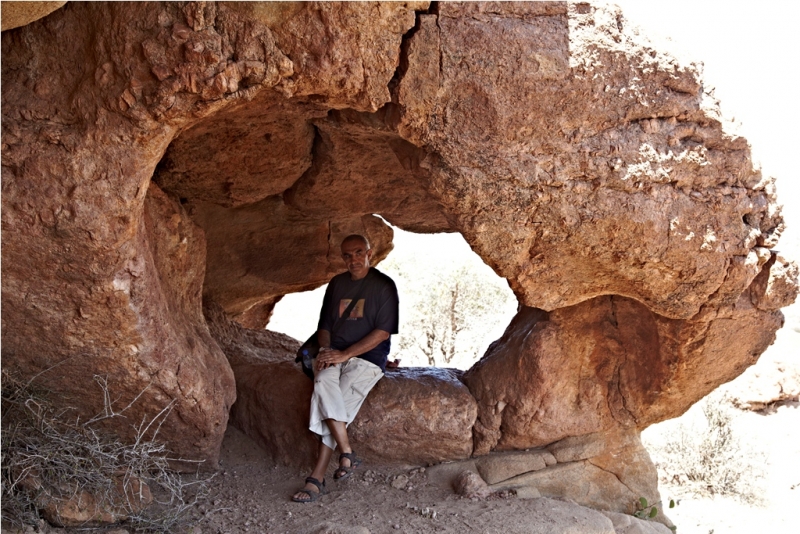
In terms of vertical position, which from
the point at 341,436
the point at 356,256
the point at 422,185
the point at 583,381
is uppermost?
the point at 422,185

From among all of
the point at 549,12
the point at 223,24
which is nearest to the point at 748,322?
the point at 549,12

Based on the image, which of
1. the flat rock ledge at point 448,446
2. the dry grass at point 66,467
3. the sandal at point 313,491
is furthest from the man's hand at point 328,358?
the dry grass at point 66,467

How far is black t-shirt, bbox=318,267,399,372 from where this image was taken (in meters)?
4.63

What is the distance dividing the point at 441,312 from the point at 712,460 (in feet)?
18.1

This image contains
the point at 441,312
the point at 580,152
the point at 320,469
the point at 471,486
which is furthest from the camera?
the point at 441,312

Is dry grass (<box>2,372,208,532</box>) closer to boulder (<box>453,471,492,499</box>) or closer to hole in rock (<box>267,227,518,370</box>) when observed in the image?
boulder (<box>453,471,492,499</box>)

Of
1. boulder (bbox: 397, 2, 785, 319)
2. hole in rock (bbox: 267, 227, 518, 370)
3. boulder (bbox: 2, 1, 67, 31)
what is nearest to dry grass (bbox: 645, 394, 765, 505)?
boulder (bbox: 397, 2, 785, 319)

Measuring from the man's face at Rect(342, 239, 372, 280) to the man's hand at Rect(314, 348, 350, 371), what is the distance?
1.76 feet

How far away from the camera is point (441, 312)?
39.4 ft

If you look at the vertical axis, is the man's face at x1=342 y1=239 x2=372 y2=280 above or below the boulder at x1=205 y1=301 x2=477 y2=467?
above

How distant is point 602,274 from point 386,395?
1.54 meters

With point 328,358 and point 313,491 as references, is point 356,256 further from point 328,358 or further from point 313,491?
point 313,491

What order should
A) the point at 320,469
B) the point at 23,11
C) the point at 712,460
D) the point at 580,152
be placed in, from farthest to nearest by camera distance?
the point at 712,460 < the point at 320,469 < the point at 580,152 < the point at 23,11

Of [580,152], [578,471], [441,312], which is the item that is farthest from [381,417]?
[441,312]
